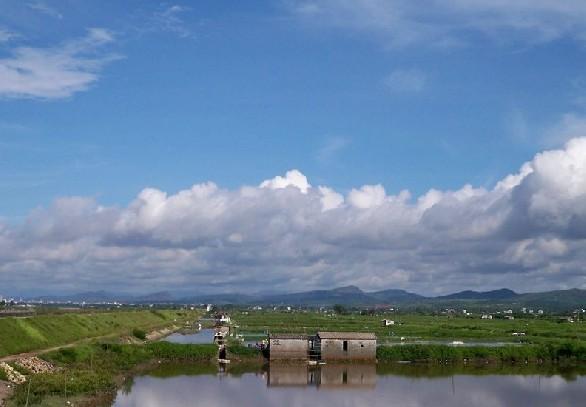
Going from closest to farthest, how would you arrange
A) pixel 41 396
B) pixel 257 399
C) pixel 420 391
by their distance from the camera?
pixel 41 396, pixel 257 399, pixel 420 391

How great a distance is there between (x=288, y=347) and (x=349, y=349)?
3801mm

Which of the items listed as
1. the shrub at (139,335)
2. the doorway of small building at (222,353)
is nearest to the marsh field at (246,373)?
the doorway of small building at (222,353)

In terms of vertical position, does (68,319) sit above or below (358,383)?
above

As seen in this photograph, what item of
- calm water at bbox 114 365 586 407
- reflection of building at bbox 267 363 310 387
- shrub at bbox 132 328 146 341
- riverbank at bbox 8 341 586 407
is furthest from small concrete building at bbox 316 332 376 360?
shrub at bbox 132 328 146 341

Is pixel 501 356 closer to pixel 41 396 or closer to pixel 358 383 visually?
pixel 358 383

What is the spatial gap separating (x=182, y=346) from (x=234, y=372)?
6.34 meters

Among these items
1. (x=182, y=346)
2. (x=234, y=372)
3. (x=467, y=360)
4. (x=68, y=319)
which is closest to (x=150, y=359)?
(x=182, y=346)

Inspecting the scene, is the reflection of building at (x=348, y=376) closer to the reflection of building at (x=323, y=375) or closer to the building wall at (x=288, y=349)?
the reflection of building at (x=323, y=375)

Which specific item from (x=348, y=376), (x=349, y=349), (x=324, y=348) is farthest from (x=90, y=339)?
(x=348, y=376)

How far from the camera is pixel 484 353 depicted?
4641cm

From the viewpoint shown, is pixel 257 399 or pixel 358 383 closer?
pixel 257 399

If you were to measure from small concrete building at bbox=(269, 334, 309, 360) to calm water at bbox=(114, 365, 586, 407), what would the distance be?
1617 millimetres

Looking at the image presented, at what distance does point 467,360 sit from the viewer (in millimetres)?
46031

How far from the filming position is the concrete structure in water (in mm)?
44906
